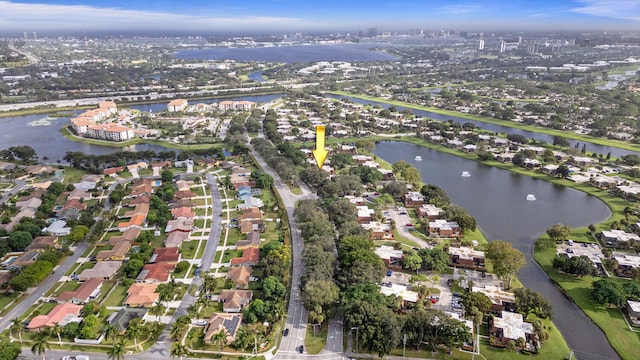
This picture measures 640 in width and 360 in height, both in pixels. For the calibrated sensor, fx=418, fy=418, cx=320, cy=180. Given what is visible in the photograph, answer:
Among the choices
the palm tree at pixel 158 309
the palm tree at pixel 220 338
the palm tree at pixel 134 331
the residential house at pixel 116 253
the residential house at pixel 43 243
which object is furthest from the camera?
the residential house at pixel 43 243

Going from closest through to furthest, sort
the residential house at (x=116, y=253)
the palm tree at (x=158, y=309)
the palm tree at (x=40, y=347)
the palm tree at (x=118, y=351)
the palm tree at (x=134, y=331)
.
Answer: the palm tree at (x=118, y=351) < the palm tree at (x=40, y=347) < the palm tree at (x=134, y=331) < the palm tree at (x=158, y=309) < the residential house at (x=116, y=253)

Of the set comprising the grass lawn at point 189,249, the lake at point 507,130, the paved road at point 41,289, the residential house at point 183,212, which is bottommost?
A: the paved road at point 41,289

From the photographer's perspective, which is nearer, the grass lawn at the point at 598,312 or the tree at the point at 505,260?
the grass lawn at the point at 598,312

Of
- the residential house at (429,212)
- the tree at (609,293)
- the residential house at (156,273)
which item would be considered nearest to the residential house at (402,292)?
the residential house at (429,212)

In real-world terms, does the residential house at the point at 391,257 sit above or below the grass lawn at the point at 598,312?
above

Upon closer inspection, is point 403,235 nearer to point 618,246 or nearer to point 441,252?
point 441,252

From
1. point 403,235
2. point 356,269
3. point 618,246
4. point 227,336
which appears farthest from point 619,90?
point 227,336

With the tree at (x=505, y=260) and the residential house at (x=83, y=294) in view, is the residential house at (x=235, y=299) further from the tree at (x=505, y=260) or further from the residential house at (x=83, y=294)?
the tree at (x=505, y=260)
